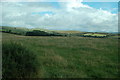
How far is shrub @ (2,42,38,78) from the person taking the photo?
A: 16.7 feet

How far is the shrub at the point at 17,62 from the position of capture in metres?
5.10

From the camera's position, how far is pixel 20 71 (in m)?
5.30

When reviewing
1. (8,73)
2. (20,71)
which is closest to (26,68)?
(20,71)

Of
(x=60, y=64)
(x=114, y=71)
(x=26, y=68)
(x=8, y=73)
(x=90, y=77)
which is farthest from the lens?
(x=60, y=64)

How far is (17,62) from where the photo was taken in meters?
5.32

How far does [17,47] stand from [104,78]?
13.8ft

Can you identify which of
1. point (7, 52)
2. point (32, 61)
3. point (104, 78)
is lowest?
point (104, 78)

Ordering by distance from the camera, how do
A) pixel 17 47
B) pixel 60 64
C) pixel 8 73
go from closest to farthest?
pixel 8 73
pixel 17 47
pixel 60 64

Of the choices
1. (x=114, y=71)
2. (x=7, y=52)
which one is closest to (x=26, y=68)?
(x=7, y=52)

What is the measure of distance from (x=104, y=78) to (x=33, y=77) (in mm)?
3256

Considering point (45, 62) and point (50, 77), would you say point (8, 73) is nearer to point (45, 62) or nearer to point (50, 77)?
point (50, 77)

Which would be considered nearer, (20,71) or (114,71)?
(20,71)

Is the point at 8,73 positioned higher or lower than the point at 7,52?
lower

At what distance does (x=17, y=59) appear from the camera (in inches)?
214
